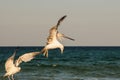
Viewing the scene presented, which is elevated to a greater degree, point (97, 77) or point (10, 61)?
point (10, 61)

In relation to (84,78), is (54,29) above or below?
above

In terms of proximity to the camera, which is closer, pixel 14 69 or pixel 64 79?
pixel 14 69

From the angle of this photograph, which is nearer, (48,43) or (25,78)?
(48,43)

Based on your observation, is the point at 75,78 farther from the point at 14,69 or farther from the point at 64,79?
the point at 14,69

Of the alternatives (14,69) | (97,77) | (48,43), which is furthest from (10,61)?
(97,77)

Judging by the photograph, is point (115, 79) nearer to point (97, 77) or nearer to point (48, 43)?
point (97, 77)

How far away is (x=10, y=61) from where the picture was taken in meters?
19.1

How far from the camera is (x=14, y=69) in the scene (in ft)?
61.7

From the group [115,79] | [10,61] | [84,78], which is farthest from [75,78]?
[10,61]

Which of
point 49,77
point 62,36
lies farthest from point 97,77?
point 62,36

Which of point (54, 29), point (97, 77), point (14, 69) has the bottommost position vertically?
point (97, 77)

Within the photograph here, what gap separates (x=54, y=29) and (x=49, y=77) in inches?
543

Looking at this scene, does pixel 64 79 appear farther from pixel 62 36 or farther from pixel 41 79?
pixel 62 36

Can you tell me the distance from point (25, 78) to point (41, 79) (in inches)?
42.8
